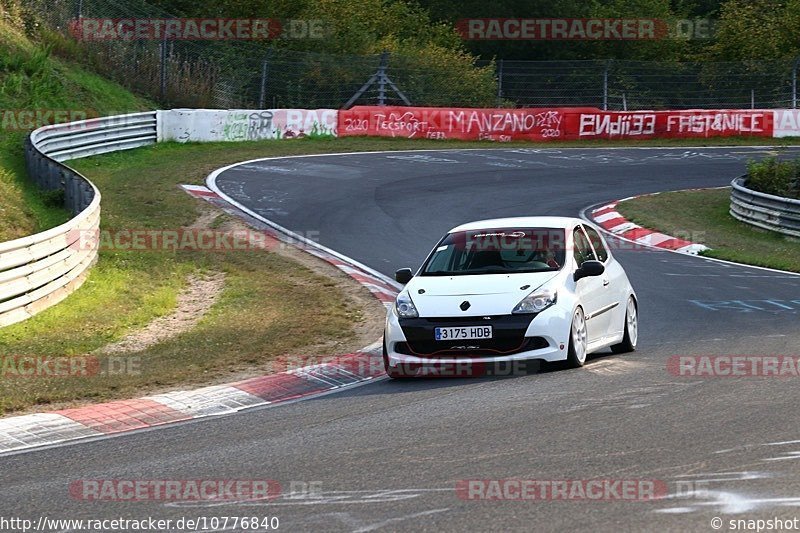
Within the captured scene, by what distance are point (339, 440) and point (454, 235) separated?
449cm

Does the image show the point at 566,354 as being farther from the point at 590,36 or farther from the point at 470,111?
the point at 590,36

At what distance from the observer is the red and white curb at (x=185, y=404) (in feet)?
29.6

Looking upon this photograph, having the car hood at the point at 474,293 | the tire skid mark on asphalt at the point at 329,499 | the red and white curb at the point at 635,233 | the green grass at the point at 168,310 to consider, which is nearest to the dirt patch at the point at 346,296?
the green grass at the point at 168,310

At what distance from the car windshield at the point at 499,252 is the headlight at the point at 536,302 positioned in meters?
0.61

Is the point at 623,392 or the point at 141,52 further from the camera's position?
the point at 141,52

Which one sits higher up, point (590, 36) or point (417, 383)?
point (590, 36)

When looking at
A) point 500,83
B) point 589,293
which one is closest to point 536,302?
point 589,293

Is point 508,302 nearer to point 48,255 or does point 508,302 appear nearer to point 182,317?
point 182,317

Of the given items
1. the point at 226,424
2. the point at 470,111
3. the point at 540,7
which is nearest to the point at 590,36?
the point at 540,7

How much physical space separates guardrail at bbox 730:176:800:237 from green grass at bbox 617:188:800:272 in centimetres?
15

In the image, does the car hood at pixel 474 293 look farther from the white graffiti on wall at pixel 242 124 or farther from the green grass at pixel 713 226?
the white graffiti on wall at pixel 242 124

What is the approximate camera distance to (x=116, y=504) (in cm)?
668

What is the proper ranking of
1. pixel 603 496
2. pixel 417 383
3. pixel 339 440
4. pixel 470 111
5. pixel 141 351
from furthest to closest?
1. pixel 470 111
2. pixel 141 351
3. pixel 417 383
4. pixel 339 440
5. pixel 603 496

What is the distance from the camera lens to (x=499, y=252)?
38.9 ft
